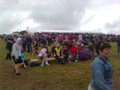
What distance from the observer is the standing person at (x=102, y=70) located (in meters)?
5.41

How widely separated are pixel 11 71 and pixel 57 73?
2.51m

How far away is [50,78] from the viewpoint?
1512cm

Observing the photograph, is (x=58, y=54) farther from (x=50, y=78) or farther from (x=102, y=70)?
(x=102, y=70)

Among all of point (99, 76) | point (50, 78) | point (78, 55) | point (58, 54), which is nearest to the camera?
point (99, 76)

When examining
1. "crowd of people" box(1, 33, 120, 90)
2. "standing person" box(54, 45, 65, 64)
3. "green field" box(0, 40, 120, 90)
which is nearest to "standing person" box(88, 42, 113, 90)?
"crowd of people" box(1, 33, 120, 90)

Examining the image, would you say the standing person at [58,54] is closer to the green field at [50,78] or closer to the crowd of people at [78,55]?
the crowd of people at [78,55]

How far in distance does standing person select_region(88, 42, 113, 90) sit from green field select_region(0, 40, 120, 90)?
7.10 meters

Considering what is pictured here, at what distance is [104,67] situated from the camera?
5535 millimetres

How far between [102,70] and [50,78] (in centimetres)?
977

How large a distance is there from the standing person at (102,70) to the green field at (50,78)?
7.10 metres

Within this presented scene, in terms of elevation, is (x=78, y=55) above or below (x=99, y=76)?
below

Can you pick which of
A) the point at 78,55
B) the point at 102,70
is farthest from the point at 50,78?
the point at 102,70

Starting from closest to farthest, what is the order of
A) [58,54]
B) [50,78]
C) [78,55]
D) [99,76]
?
1. [99,76]
2. [50,78]
3. [58,54]
4. [78,55]

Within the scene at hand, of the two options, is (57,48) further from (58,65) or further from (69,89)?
(69,89)
